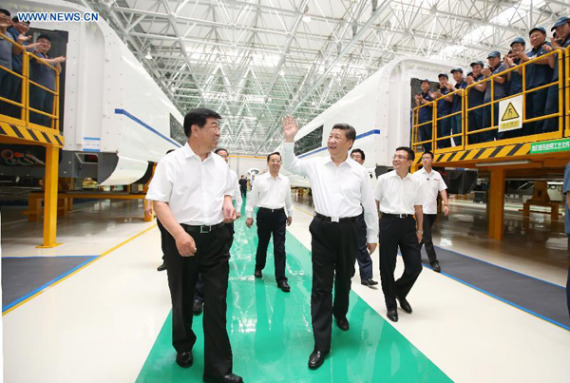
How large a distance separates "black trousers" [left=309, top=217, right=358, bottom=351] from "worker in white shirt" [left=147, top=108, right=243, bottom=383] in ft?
2.45

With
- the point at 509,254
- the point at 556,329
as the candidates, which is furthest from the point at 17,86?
the point at 509,254

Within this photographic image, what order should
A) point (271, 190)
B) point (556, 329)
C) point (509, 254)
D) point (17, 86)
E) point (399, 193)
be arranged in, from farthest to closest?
point (509, 254)
point (17, 86)
point (271, 190)
point (399, 193)
point (556, 329)

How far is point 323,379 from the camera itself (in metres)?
2.21

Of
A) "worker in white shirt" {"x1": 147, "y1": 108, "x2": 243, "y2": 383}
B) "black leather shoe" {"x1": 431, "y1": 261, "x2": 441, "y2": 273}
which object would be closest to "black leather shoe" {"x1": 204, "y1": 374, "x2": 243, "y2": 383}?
"worker in white shirt" {"x1": 147, "y1": 108, "x2": 243, "y2": 383}

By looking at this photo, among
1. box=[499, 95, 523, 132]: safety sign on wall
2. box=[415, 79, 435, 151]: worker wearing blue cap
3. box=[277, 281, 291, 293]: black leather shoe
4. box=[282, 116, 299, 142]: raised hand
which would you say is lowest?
box=[277, 281, 291, 293]: black leather shoe

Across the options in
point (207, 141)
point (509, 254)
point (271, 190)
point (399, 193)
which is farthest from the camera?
point (509, 254)

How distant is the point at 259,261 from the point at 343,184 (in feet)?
7.22

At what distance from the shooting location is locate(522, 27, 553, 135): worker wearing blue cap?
430cm

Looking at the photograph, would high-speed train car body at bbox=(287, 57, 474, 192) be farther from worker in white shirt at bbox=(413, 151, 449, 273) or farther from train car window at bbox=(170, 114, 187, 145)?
train car window at bbox=(170, 114, 187, 145)

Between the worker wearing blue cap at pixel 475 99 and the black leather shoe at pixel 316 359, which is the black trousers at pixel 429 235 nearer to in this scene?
the worker wearing blue cap at pixel 475 99

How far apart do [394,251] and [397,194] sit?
60cm

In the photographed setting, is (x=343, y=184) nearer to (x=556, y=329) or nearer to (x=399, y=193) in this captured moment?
(x=399, y=193)

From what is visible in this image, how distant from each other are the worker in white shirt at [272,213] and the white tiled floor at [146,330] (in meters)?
1.12

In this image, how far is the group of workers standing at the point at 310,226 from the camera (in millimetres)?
2121
